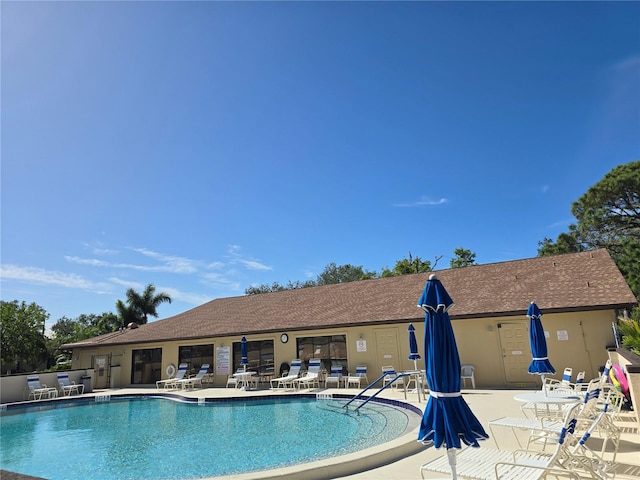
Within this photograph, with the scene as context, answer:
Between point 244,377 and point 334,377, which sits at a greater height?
point 244,377

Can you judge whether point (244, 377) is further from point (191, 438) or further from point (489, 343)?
point (489, 343)

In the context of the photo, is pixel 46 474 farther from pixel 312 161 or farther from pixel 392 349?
pixel 312 161

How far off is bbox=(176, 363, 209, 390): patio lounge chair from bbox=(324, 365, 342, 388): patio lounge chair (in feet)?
21.4

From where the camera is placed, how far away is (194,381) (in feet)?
65.6

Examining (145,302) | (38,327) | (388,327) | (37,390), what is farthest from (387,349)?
(145,302)

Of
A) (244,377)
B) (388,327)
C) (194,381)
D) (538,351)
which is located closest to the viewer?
(538,351)

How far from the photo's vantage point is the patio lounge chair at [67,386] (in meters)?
20.6

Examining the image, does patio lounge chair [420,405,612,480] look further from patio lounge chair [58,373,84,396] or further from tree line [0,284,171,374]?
tree line [0,284,171,374]

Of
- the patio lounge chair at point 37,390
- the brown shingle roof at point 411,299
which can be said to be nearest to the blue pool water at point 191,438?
the patio lounge chair at point 37,390

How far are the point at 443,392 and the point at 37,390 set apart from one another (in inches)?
886

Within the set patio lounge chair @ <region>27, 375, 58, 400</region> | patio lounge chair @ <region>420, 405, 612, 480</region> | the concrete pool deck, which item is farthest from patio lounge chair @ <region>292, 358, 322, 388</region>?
patio lounge chair @ <region>420, 405, 612, 480</region>

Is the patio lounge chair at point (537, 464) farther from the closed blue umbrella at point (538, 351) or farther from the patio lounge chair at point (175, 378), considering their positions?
the patio lounge chair at point (175, 378)

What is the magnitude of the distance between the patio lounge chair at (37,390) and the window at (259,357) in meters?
9.14

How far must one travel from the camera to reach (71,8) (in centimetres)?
1014
